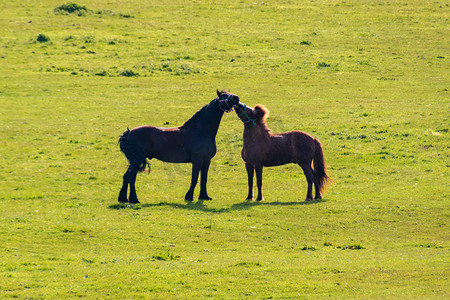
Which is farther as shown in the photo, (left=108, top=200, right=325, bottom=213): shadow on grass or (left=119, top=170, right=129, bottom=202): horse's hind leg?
(left=119, top=170, right=129, bottom=202): horse's hind leg

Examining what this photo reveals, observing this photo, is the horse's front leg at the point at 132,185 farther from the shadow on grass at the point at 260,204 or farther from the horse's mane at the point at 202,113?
the shadow on grass at the point at 260,204

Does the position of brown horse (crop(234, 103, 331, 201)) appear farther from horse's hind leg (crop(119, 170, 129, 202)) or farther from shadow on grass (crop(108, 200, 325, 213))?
horse's hind leg (crop(119, 170, 129, 202))

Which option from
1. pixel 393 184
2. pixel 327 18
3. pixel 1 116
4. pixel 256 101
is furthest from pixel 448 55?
pixel 1 116

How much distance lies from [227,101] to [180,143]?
85.6 inches

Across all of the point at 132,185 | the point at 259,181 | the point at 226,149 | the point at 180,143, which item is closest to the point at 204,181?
the point at 180,143

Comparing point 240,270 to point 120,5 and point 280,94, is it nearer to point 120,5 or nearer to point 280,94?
point 280,94

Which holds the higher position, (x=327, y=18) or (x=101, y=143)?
(x=327, y=18)

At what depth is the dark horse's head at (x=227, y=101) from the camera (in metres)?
23.8

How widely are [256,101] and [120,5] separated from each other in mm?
28425

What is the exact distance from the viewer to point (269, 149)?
24516 mm

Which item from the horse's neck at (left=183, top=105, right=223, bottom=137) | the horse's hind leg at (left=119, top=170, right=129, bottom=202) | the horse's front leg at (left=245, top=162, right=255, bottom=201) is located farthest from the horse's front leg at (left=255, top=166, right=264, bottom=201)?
the horse's hind leg at (left=119, top=170, right=129, bottom=202)

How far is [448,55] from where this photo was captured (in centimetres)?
5112

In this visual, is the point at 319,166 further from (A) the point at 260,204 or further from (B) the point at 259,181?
(A) the point at 260,204

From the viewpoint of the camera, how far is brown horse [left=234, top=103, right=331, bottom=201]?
24.5m
